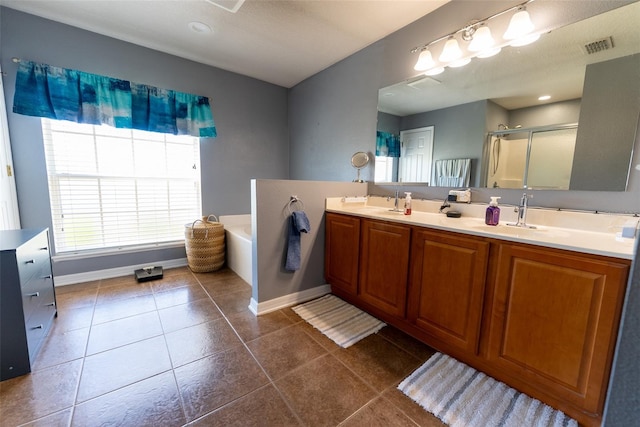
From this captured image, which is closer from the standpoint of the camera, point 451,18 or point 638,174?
point 638,174

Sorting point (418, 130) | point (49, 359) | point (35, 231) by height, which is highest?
point (418, 130)

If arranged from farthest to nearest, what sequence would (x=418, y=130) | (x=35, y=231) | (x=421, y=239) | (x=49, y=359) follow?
(x=418, y=130) < (x=35, y=231) < (x=421, y=239) < (x=49, y=359)

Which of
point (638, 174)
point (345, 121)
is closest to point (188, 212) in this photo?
point (345, 121)

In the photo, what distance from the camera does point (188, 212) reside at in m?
3.26

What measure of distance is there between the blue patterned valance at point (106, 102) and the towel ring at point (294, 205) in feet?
5.45

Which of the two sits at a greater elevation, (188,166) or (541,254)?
(188,166)

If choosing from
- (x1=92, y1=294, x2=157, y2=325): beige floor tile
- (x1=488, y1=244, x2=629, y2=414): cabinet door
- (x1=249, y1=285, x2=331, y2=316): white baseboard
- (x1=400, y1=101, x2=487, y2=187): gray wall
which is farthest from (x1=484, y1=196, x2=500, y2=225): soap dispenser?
(x1=92, y1=294, x2=157, y2=325): beige floor tile

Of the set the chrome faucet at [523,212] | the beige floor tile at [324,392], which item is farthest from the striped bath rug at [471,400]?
the chrome faucet at [523,212]

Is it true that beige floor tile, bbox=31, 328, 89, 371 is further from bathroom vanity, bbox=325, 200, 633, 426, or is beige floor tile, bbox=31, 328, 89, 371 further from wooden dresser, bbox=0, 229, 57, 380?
bathroom vanity, bbox=325, 200, 633, 426

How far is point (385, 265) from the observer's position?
6.23 ft

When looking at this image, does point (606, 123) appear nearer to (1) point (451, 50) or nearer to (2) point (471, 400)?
(1) point (451, 50)

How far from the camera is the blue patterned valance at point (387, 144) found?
2430mm

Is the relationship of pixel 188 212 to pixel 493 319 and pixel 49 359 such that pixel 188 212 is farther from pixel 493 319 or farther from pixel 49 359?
pixel 493 319

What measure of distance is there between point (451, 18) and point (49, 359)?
3588 mm
